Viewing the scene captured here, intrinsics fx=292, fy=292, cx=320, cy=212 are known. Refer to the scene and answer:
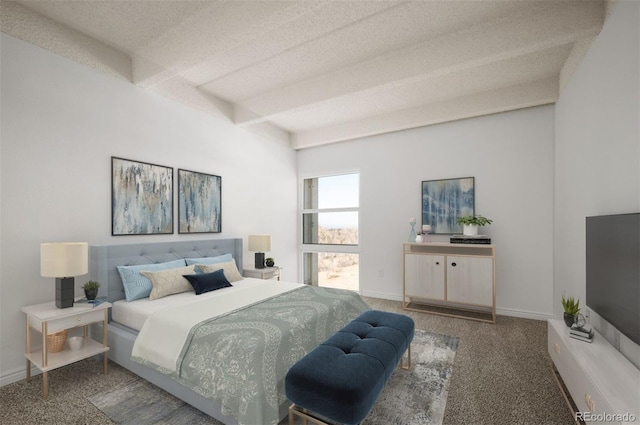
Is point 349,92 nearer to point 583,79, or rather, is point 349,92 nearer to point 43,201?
point 583,79

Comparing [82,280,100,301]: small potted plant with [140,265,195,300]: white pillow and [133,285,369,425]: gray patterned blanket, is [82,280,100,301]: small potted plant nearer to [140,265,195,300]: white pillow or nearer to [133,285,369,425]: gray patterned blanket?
[140,265,195,300]: white pillow

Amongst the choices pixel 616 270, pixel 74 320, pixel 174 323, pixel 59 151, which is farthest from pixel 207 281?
pixel 616 270

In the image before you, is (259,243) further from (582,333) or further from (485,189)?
(582,333)

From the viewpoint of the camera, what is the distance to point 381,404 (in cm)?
209

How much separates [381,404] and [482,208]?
3.20 meters

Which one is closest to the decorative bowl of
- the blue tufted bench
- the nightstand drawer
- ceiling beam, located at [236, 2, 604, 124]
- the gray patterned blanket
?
the nightstand drawer

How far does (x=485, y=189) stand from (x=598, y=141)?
1833 millimetres

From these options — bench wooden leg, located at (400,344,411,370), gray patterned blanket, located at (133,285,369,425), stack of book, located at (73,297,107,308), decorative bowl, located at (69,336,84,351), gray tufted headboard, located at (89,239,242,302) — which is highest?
gray tufted headboard, located at (89,239,242,302)

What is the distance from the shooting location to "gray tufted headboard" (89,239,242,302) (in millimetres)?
2840

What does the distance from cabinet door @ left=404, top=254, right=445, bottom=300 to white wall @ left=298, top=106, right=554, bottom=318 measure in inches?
18.7

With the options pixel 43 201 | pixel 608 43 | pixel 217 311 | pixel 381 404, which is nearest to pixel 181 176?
pixel 43 201

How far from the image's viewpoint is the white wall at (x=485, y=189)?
387cm

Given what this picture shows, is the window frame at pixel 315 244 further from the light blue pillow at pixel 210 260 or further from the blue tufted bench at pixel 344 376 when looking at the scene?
the blue tufted bench at pixel 344 376

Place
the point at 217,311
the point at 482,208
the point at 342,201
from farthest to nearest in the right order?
the point at 342,201, the point at 482,208, the point at 217,311
